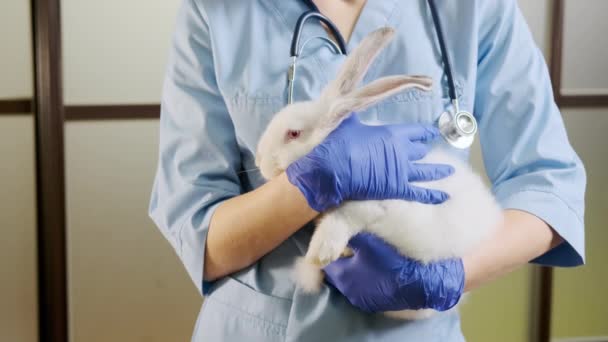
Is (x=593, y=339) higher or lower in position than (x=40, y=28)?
lower

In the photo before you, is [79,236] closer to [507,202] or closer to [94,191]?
[94,191]

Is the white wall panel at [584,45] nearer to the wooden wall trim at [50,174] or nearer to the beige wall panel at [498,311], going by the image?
the beige wall panel at [498,311]

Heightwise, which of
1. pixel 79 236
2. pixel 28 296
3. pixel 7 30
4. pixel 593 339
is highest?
pixel 7 30

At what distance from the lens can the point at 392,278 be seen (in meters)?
0.89

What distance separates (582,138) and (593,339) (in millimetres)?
701

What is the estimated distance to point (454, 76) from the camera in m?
1.02

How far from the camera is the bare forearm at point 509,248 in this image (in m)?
0.97

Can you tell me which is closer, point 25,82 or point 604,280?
point 25,82

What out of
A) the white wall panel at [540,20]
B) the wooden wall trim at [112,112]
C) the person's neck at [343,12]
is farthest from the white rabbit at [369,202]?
the white wall panel at [540,20]

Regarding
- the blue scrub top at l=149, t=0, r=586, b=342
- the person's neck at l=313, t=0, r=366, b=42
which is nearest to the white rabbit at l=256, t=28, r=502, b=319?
the blue scrub top at l=149, t=0, r=586, b=342

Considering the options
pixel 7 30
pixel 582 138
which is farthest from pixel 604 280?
pixel 7 30

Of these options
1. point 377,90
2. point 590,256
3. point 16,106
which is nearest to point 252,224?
point 377,90

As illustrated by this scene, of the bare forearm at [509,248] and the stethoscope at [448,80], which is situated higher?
the stethoscope at [448,80]

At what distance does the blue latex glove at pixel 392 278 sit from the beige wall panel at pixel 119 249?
50.8 inches
